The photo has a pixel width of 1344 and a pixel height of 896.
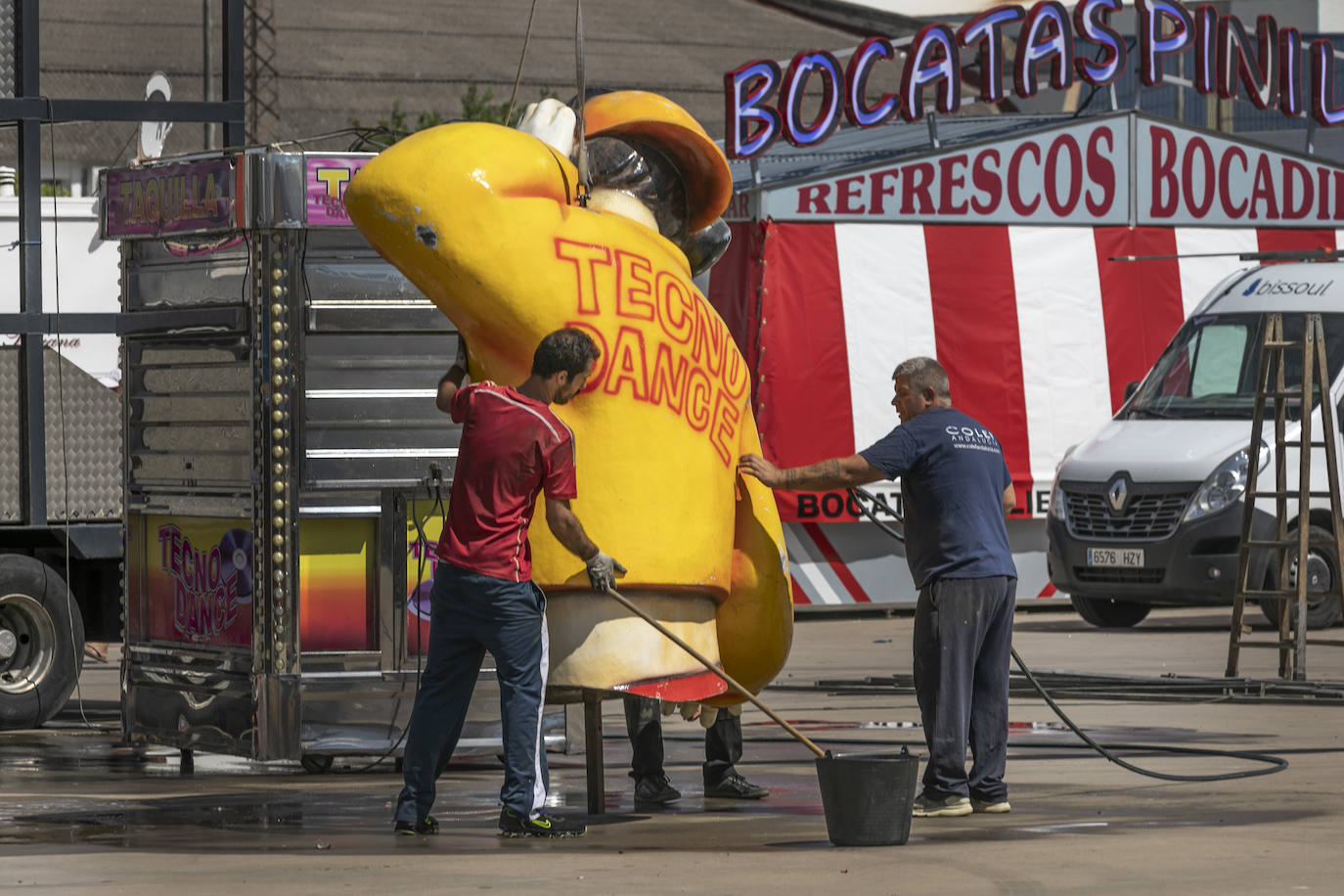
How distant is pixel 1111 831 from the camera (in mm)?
8148

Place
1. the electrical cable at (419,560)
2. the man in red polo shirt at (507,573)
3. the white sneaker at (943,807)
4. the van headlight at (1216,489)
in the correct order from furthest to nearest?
1. the van headlight at (1216,489)
2. the electrical cable at (419,560)
3. the white sneaker at (943,807)
4. the man in red polo shirt at (507,573)

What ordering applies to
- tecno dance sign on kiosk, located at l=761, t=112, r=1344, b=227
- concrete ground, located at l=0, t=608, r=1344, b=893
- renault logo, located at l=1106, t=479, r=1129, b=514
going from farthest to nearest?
1. tecno dance sign on kiosk, located at l=761, t=112, r=1344, b=227
2. renault logo, located at l=1106, t=479, r=1129, b=514
3. concrete ground, located at l=0, t=608, r=1344, b=893

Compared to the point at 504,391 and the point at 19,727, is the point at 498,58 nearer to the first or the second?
the point at 19,727

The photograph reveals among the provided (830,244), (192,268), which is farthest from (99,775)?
(830,244)

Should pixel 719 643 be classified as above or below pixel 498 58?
below

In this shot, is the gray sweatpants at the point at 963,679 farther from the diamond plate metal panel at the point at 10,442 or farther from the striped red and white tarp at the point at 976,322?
the striped red and white tarp at the point at 976,322

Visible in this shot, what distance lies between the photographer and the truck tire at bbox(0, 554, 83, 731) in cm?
1247

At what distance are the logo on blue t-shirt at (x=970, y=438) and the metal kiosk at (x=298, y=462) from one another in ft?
7.76

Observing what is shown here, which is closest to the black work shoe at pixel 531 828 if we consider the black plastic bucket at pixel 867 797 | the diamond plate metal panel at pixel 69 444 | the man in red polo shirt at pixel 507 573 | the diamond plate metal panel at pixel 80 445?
the man in red polo shirt at pixel 507 573

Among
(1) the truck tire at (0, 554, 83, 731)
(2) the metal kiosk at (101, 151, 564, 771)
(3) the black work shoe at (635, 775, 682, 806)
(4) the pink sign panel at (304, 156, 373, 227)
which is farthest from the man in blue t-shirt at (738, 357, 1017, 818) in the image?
(1) the truck tire at (0, 554, 83, 731)

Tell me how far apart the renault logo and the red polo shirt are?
1021 cm

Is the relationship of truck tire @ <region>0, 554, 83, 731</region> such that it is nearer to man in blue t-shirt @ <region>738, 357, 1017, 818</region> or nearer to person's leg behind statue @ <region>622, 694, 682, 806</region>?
person's leg behind statue @ <region>622, 694, 682, 806</region>

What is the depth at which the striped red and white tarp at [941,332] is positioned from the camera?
19328 millimetres

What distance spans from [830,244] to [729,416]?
10.9 metres
